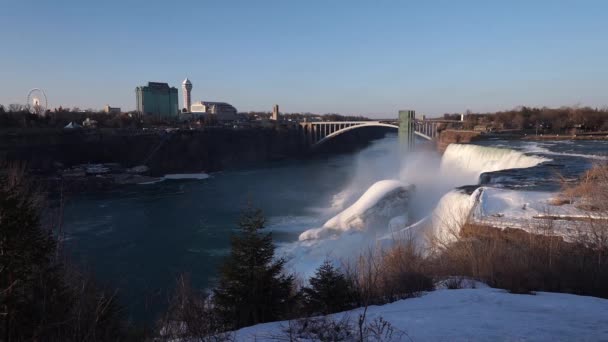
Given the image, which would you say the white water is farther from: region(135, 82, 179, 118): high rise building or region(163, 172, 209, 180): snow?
region(135, 82, 179, 118): high rise building

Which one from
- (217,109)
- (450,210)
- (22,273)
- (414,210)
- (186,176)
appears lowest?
(186,176)

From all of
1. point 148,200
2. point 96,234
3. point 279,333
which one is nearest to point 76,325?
point 279,333

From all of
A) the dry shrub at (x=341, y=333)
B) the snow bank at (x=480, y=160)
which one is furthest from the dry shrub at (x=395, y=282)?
the snow bank at (x=480, y=160)

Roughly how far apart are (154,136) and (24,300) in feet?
115

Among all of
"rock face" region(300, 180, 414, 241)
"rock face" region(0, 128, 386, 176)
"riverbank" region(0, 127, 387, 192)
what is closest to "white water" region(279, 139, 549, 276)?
"rock face" region(300, 180, 414, 241)

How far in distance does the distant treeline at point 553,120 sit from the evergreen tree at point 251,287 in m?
31.0

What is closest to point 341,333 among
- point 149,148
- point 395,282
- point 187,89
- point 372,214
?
point 395,282

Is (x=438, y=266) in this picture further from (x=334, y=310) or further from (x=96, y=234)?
(x=96, y=234)

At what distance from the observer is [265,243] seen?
4852 millimetres

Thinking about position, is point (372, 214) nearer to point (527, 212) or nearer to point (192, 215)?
point (527, 212)

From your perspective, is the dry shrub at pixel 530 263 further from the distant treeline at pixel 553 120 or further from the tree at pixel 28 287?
the distant treeline at pixel 553 120

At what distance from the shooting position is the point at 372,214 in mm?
13680

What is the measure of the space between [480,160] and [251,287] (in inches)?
654

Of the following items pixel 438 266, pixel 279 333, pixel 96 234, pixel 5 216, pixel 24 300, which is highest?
pixel 5 216
